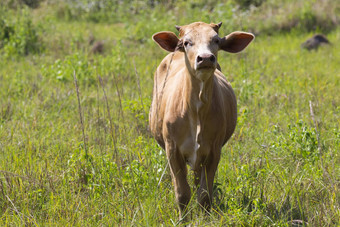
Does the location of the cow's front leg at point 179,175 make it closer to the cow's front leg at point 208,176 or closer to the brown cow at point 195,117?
the brown cow at point 195,117

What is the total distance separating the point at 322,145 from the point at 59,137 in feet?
9.95

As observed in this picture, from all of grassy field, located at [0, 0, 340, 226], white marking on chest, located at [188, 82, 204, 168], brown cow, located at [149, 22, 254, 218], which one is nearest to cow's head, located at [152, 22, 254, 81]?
brown cow, located at [149, 22, 254, 218]

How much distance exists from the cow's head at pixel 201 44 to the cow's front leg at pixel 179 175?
2.40ft

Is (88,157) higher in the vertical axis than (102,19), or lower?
higher

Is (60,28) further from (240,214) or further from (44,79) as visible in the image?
(240,214)

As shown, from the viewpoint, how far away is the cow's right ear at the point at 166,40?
478 cm

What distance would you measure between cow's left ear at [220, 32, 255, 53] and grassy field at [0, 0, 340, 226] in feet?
2.73

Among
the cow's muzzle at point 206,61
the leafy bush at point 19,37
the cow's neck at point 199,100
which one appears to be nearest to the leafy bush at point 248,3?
the leafy bush at point 19,37

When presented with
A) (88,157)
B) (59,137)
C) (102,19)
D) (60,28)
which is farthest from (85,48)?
(88,157)

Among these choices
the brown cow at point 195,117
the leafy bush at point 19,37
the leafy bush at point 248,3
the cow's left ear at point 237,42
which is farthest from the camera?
the leafy bush at point 248,3

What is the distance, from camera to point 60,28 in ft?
43.2

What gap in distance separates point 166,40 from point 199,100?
65cm

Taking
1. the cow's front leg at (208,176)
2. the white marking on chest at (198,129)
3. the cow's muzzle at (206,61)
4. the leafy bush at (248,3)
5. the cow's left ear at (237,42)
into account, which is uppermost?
the cow's muzzle at (206,61)

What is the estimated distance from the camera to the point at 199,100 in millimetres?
4602
